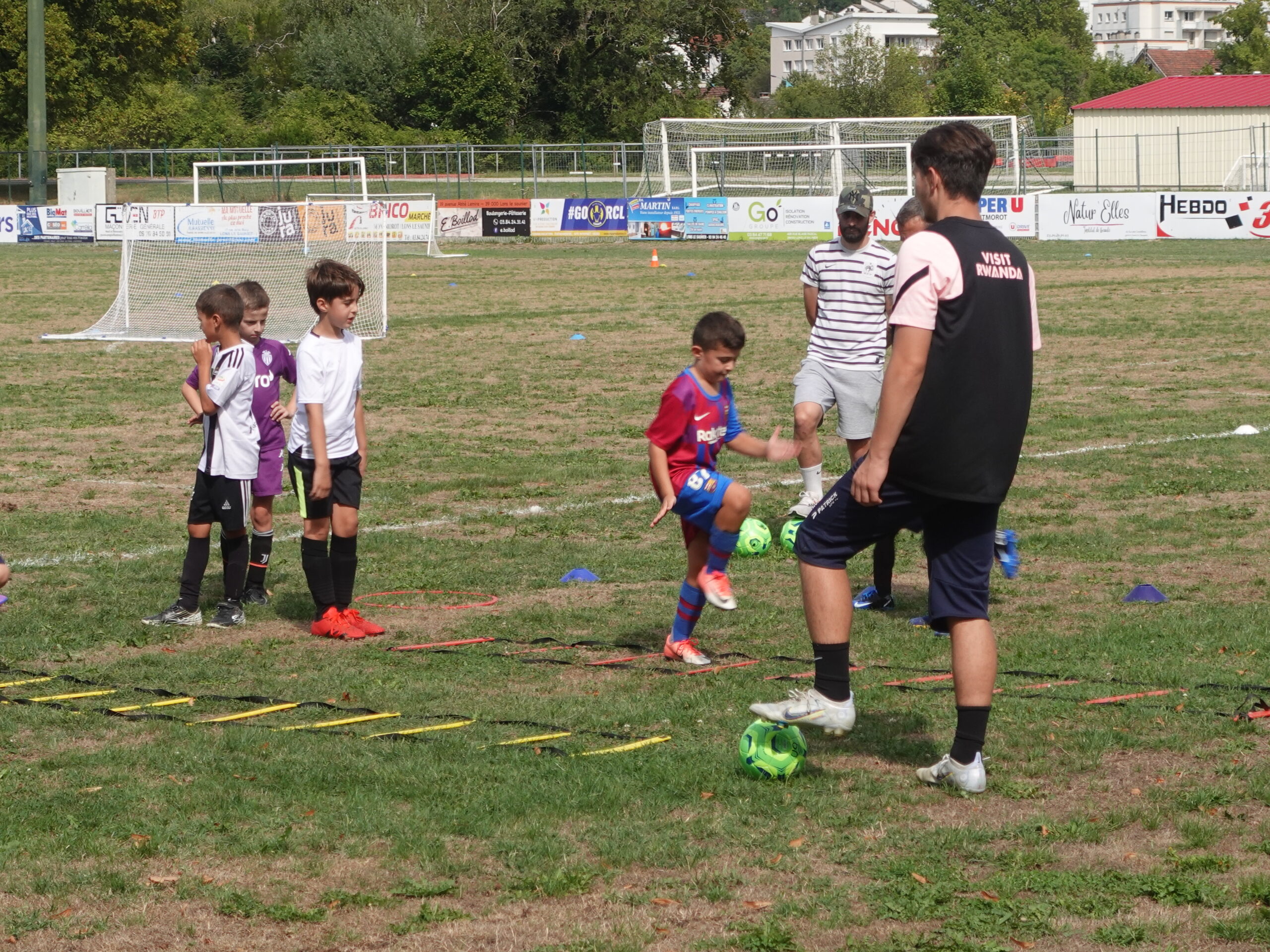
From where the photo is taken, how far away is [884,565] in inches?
309

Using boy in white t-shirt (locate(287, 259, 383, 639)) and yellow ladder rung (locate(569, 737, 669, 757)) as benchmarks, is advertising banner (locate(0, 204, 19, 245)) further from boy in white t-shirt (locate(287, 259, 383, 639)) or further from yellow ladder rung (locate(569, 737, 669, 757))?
yellow ladder rung (locate(569, 737, 669, 757))

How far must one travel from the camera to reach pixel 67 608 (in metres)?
8.08

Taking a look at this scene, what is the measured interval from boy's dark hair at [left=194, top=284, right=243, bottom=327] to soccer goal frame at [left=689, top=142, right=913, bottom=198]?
3528 cm

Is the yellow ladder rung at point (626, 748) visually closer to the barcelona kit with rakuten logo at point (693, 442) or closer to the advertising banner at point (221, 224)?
the barcelona kit with rakuten logo at point (693, 442)

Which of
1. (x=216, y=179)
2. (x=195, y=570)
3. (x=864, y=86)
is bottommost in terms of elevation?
(x=195, y=570)

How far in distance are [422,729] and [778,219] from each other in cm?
3767

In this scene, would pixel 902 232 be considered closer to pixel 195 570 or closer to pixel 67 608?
pixel 195 570

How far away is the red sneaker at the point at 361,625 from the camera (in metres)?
7.60

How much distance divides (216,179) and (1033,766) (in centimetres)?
4852

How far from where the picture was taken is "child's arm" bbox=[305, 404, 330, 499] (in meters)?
7.42

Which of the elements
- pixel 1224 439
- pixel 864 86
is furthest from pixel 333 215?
pixel 864 86

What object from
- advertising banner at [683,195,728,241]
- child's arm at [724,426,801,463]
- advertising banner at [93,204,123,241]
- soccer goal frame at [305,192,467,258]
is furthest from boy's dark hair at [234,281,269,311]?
advertising banner at [93,204,123,241]

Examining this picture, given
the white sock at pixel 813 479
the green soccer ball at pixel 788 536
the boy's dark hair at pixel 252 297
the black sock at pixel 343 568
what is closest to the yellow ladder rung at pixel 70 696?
the black sock at pixel 343 568

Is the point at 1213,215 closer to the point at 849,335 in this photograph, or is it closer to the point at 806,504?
the point at 806,504
